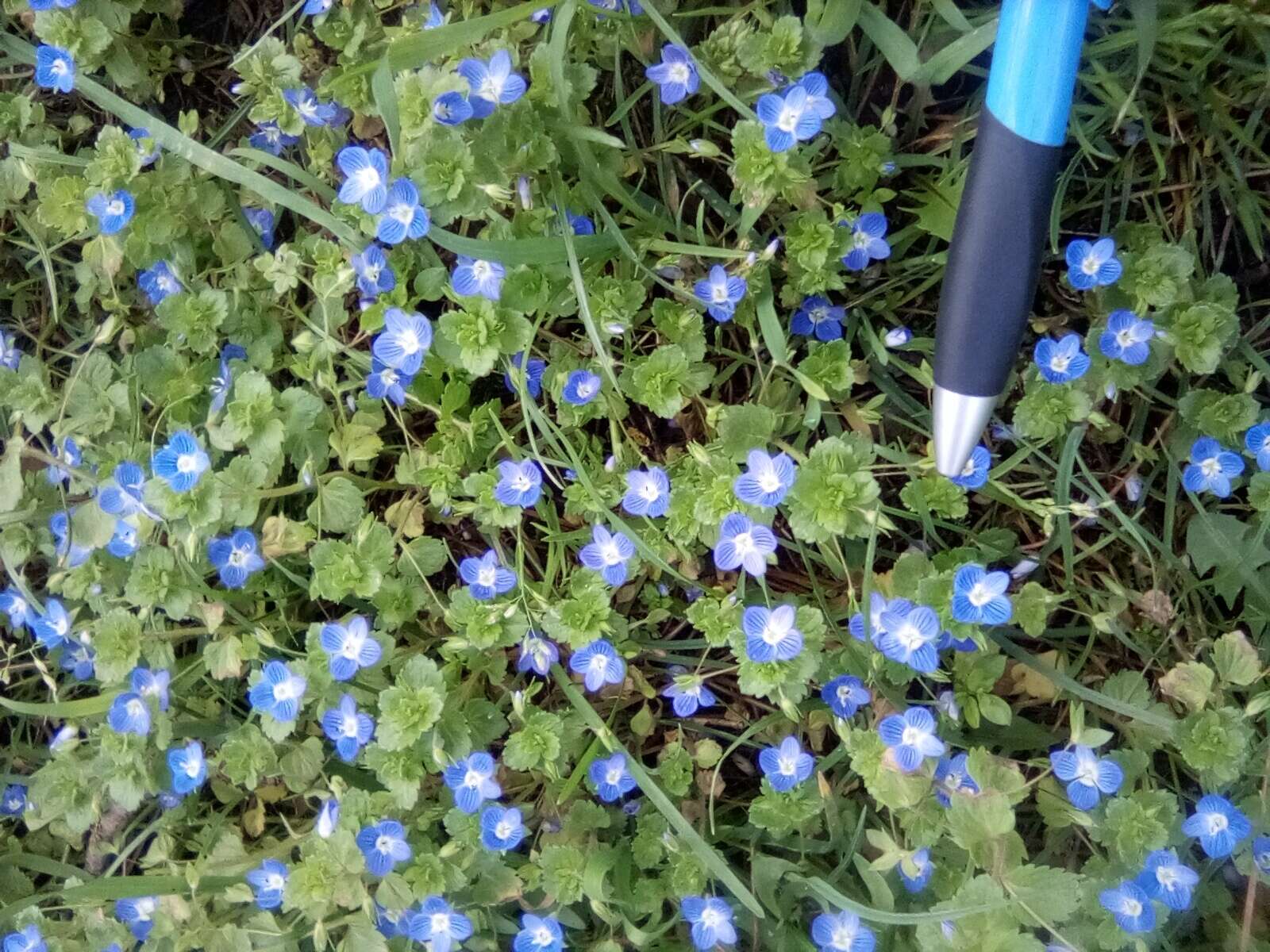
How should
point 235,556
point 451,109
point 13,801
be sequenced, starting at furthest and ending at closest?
point 13,801, point 235,556, point 451,109

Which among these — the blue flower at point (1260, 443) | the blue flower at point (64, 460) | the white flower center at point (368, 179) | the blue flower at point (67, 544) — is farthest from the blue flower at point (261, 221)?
the blue flower at point (1260, 443)

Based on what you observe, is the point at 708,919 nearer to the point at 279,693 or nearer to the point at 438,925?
the point at 438,925

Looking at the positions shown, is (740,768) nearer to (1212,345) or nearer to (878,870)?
(878,870)

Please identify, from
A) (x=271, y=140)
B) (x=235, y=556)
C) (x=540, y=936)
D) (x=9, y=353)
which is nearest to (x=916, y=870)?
(x=540, y=936)

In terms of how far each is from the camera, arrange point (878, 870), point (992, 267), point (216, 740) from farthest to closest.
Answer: point (216, 740) → point (878, 870) → point (992, 267)

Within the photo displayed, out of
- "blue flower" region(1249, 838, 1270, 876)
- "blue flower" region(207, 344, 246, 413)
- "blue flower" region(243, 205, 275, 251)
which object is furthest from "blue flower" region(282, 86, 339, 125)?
"blue flower" region(1249, 838, 1270, 876)

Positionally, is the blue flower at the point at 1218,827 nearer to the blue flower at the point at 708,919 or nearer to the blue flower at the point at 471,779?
the blue flower at the point at 708,919

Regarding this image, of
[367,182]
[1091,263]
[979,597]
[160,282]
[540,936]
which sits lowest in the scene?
[540,936]

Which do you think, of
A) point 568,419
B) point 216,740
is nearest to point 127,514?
point 216,740
